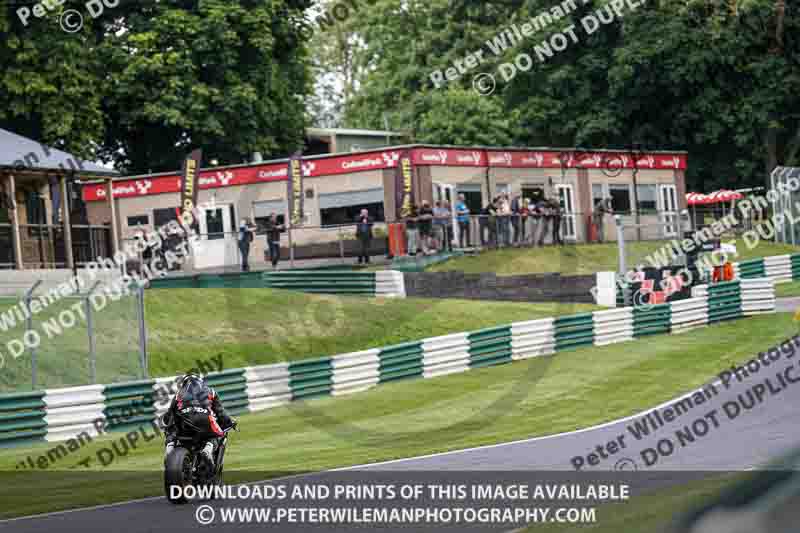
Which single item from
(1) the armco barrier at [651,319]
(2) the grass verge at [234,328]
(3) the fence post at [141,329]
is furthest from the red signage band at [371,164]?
(3) the fence post at [141,329]

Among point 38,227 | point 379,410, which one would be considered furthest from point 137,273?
point 379,410

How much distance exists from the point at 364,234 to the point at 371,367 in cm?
1259

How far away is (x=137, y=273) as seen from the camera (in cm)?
3519

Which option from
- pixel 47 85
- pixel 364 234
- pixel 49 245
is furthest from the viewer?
pixel 47 85

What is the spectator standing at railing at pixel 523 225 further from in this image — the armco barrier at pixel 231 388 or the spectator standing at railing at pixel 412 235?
the armco barrier at pixel 231 388

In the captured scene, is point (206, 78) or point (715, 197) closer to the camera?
point (206, 78)

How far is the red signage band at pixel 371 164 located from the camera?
3928cm

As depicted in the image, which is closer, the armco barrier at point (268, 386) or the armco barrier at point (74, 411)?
the armco barrier at point (74, 411)

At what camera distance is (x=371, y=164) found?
39.3 metres

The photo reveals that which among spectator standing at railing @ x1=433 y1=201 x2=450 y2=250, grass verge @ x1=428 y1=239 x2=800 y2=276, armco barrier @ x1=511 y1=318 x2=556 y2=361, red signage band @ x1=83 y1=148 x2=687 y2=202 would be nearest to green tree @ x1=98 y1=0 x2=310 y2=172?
red signage band @ x1=83 y1=148 x2=687 y2=202

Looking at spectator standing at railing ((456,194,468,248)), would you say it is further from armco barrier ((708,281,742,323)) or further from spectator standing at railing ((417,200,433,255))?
armco barrier ((708,281,742,323))

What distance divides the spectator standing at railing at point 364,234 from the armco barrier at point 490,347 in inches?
410

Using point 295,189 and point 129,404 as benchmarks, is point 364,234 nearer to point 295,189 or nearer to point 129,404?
point 295,189

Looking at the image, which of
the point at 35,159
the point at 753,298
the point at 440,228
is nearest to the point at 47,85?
the point at 35,159
